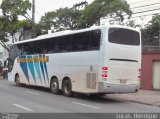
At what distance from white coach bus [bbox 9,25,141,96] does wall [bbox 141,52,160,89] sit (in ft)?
23.1

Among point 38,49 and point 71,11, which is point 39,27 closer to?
point 71,11

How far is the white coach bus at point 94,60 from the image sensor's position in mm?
17828

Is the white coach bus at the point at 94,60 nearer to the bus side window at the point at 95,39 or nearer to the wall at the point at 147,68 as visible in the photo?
the bus side window at the point at 95,39

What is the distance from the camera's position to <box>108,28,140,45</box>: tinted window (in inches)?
709

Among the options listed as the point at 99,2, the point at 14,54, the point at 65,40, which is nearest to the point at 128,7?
the point at 99,2

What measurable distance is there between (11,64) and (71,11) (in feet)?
59.9

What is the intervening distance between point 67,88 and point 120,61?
162 inches

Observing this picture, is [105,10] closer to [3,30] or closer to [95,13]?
[95,13]

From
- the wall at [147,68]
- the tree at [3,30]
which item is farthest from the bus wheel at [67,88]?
the tree at [3,30]

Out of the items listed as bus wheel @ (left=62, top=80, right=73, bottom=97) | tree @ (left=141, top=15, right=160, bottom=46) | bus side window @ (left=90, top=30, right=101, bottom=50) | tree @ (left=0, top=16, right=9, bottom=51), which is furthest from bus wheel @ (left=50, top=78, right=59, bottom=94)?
→ tree @ (left=0, top=16, right=9, bottom=51)

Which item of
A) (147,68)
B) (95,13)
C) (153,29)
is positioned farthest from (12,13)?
(147,68)

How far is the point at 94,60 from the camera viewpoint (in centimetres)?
1828

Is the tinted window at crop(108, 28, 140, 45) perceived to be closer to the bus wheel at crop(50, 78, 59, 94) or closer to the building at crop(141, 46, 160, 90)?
the bus wheel at crop(50, 78, 59, 94)

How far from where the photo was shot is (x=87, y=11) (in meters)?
36.5
